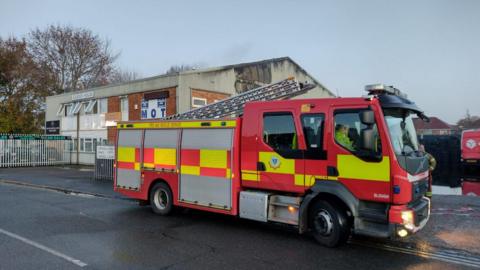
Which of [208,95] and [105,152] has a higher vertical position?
[208,95]

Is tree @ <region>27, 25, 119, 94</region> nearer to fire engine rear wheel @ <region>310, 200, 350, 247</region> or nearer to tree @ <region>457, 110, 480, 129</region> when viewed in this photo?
fire engine rear wheel @ <region>310, 200, 350, 247</region>

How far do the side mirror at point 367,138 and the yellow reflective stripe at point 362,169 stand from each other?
303 millimetres

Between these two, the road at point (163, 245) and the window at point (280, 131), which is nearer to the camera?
the road at point (163, 245)

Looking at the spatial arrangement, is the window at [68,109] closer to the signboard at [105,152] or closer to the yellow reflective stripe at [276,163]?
the signboard at [105,152]

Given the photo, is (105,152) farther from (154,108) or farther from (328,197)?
(328,197)

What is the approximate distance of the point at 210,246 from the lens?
658 centimetres

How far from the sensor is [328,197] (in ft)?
21.7

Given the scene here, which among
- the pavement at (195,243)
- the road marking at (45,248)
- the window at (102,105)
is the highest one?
the window at (102,105)

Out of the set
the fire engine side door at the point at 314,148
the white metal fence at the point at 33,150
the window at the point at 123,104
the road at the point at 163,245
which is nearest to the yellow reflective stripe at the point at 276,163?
the fire engine side door at the point at 314,148

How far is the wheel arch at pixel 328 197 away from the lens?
20.4 feet

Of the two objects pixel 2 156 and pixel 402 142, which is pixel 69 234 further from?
pixel 2 156

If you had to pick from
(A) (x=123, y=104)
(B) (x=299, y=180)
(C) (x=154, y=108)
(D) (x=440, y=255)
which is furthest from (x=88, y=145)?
(D) (x=440, y=255)

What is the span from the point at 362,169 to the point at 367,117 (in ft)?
2.94

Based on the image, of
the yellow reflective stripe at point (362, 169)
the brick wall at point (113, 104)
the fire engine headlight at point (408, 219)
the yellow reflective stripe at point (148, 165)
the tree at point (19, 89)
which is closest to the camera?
the fire engine headlight at point (408, 219)
